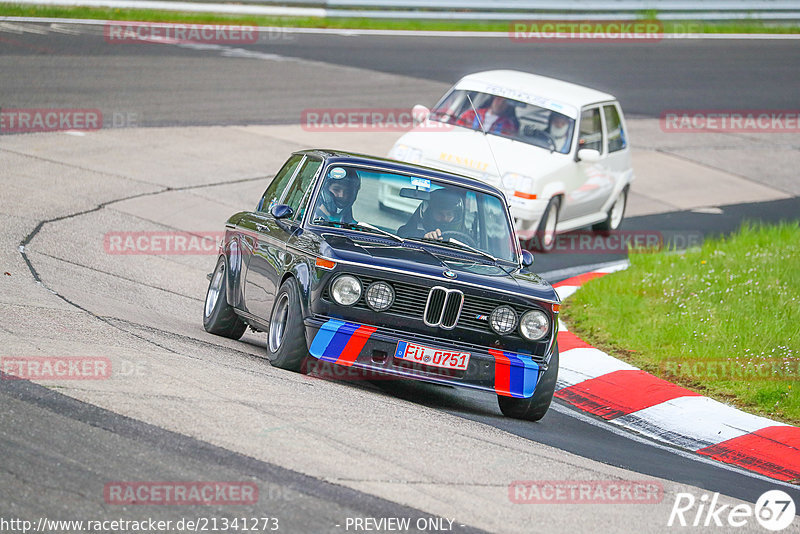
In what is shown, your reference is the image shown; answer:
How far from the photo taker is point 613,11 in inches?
1265

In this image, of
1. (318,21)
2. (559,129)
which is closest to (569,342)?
(559,129)

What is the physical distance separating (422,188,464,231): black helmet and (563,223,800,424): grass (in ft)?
7.92

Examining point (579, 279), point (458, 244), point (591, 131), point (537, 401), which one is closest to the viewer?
point (537, 401)

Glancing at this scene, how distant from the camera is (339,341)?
740 centimetres

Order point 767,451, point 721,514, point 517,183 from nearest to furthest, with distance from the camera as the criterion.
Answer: point 721,514
point 767,451
point 517,183

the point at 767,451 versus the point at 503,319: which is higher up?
the point at 503,319

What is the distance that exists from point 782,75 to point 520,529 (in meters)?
26.0

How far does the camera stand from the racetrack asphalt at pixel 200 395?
216 inches

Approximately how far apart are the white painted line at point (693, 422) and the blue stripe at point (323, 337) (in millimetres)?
2386

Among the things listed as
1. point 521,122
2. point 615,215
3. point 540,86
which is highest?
point 540,86

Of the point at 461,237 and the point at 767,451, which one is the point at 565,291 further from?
the point at 767,451

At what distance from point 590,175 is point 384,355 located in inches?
327

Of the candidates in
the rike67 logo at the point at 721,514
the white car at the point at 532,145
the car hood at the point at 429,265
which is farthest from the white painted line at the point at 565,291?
the rike67 logo at the point at 721,514

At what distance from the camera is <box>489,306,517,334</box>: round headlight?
25.0 ft
